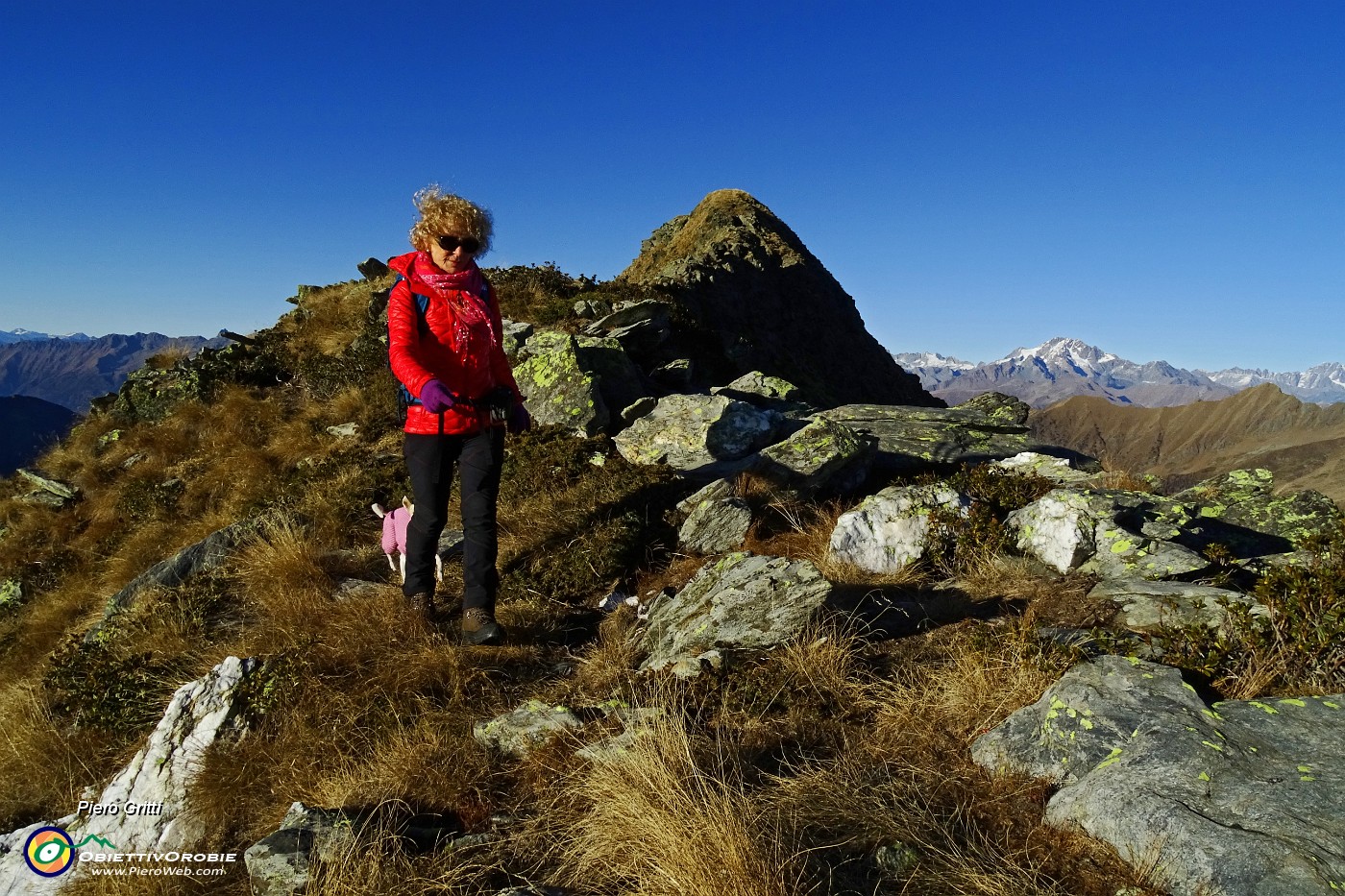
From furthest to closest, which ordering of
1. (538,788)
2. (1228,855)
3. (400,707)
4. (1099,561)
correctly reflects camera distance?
(1099,561) < (400,707) < (538,788) < (1228,855)

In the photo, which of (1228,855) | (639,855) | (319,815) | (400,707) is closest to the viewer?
(1228,855)

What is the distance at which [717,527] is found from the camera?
25.4 ft

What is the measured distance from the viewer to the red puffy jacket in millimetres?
5172

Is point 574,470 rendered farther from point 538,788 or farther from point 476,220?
point 538,788

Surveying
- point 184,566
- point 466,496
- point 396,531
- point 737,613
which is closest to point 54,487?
point 184,566

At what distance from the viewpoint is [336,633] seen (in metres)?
5.71

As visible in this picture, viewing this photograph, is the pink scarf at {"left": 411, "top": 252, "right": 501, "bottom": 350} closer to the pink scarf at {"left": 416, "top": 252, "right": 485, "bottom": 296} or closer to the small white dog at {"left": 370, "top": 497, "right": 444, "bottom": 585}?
the pink scarf at {"left": 416, "top": 252, "right": 485, "bottom": 296}

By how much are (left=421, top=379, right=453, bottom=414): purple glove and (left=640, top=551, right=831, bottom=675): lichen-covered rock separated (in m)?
2.67

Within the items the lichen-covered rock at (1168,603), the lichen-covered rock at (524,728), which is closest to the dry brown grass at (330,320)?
the lichen-covered rock at (524,728)

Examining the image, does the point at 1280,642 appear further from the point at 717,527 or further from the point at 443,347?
the point at 443,347

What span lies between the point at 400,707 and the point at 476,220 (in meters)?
3.81

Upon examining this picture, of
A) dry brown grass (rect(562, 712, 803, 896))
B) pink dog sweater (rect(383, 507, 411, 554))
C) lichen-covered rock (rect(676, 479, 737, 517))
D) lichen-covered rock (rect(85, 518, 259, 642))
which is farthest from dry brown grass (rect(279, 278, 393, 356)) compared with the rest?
dry brown grass (rect(562, 712, 803, 896))

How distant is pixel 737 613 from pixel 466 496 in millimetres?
2543

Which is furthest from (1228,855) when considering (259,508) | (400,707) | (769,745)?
(259,508)
